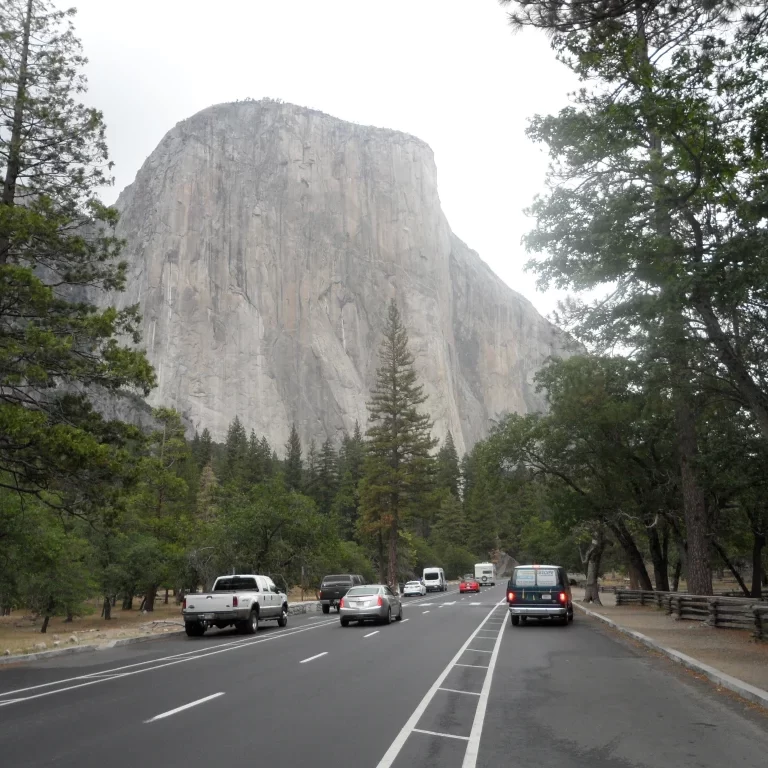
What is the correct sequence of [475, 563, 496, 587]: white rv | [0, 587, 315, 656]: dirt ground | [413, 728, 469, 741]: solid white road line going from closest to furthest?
1. [413, 728, 469, 741]: solid white road line
2. [0, 587, 315, 656]: dirt ground
3. [475, 563, 496, 587]: white rv

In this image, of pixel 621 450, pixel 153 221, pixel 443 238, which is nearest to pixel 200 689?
pixel 621 450

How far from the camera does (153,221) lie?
138125mm

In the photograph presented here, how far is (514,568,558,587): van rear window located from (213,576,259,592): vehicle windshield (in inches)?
332

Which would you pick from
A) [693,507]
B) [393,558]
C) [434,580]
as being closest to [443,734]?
[693,507]

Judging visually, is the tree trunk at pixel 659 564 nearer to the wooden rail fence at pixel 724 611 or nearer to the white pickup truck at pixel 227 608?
the wooden rail fence at pixel 724 611

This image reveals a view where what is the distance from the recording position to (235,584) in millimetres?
24031

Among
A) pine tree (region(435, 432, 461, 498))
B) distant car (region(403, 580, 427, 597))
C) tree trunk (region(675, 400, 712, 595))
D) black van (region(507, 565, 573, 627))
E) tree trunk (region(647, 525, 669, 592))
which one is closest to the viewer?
tree trunk (region(675, 400, 712, 595))

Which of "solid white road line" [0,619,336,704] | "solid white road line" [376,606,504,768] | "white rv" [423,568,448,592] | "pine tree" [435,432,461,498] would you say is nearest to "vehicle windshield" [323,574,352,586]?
"solid white road line" [0,619,336,704]

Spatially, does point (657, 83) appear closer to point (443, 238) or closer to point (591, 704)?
point (591, 704)

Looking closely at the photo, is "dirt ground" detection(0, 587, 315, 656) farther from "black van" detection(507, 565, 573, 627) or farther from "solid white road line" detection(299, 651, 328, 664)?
"black van" detection(507, 565, 573, 627)

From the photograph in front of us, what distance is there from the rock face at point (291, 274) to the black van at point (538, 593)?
335 ft

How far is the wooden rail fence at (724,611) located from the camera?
1700cm

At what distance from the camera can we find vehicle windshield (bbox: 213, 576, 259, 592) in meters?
23.9

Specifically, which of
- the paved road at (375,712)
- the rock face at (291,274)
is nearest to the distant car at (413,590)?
the paved road at (375,712)
